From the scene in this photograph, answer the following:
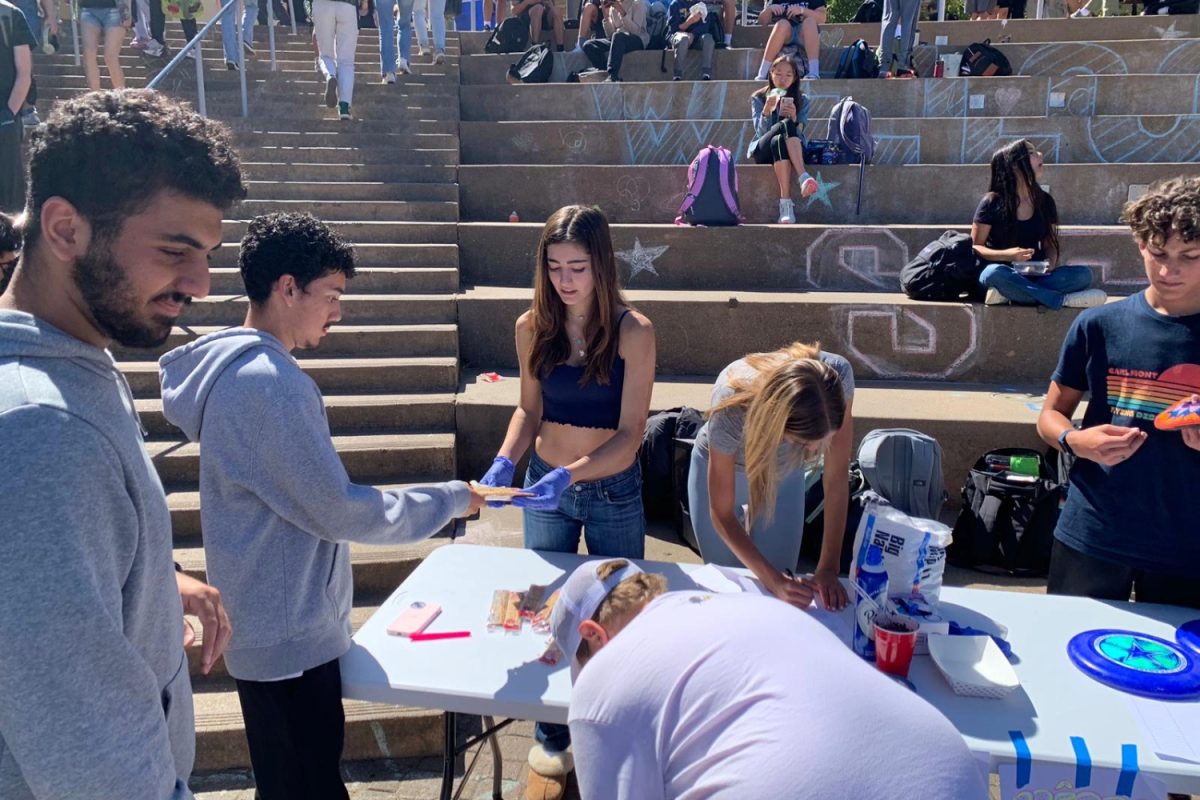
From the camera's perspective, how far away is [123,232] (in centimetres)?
104

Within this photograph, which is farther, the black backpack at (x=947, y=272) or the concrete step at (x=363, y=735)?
the black backpack at (x=947, y=272)

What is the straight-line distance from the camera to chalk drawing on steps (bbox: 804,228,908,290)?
19.1ft

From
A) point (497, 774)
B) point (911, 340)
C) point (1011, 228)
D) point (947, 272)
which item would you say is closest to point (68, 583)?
point (497, 774)

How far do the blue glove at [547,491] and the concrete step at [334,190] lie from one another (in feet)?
14.7

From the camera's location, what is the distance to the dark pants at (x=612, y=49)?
8.48m

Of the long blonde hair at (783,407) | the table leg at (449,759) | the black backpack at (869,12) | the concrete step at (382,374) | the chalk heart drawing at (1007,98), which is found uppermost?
the black backpack at (869,12)

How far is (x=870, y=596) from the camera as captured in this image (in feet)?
6.74

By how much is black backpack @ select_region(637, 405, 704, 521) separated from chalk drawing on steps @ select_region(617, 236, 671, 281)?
6.31 ft

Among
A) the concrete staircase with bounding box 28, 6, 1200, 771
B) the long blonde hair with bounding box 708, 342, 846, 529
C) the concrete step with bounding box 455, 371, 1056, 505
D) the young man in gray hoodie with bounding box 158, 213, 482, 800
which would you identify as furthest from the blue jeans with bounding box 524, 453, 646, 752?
the concrete step with bounding box 455, 371, 1056, 505

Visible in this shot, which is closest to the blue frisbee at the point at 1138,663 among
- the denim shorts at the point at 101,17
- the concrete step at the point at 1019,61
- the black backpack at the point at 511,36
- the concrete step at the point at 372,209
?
the concrete step at the point at 372,209

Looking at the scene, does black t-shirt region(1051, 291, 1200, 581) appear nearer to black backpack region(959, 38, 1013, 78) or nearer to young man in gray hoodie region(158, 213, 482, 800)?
young man in gray hoodie region(158, 213, 482, 800)

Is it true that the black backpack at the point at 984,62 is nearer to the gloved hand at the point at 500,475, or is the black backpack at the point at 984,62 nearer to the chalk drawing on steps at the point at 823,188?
the chalk drawing on steps at the point at 823,188

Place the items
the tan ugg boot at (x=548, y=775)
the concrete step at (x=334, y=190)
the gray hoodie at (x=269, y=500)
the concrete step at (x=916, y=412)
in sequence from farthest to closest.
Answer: the concrete step at (x=334, y=190), the concrete step at (x=916, y=412), the tan ugg boot at (x=548, y=775), the gray hoodie at (x=269, y=500)

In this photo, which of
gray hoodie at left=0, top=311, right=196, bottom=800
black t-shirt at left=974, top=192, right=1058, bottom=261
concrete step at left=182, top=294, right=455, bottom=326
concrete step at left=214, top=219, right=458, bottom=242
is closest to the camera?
gray hoodie at left=0, top=311, right=196, bottom=800
